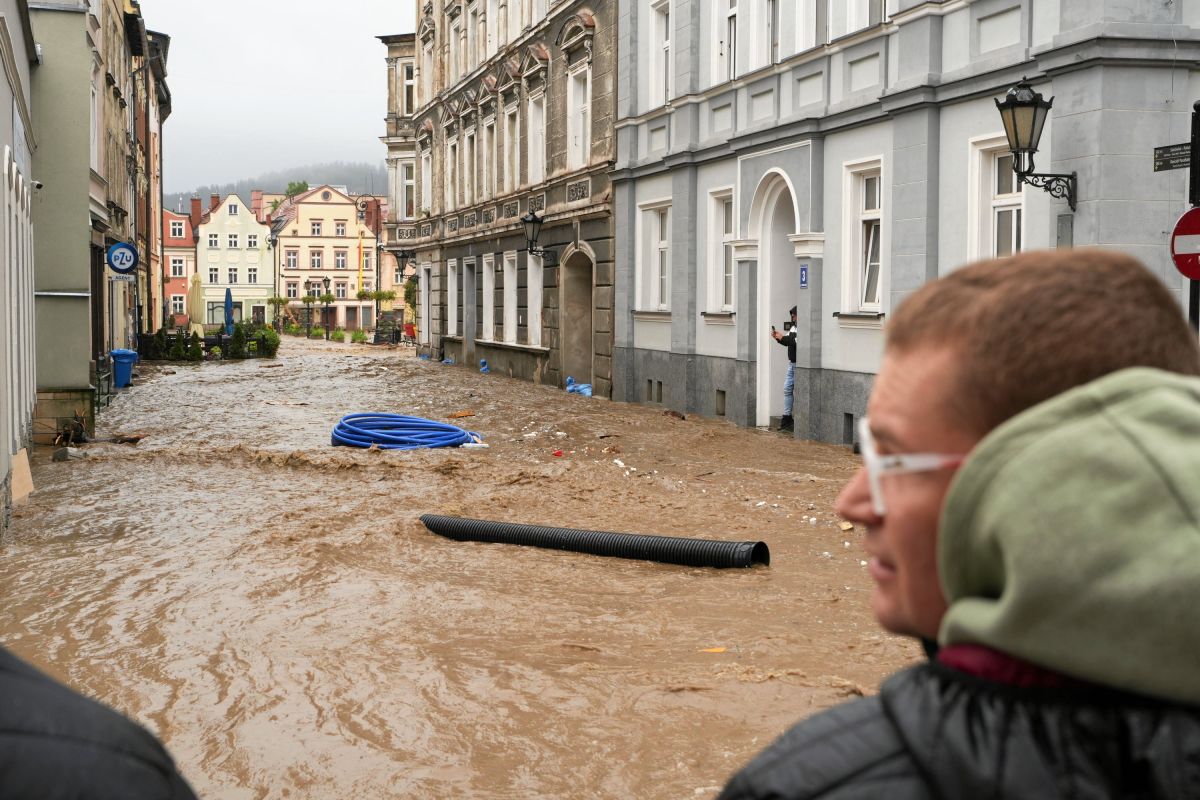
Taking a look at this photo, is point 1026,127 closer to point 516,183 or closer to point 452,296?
point 516,183

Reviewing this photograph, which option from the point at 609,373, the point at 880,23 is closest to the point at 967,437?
the point at 880,23

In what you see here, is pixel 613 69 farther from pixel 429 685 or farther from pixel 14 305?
pixel 429 685

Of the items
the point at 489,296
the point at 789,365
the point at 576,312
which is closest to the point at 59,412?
the point at 789,365

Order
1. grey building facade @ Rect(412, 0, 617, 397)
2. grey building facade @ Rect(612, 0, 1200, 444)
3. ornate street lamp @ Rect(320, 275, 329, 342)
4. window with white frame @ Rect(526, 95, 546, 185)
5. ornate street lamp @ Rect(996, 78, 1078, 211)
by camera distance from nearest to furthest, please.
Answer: ornate street lamp @ Rect(996, 78, 1078, 211) → grey building facade @ Rect(612, 0, 1200, 444) → grey building facade @ Rect(412, 0, 617, 397) → window with white frame @ Rect(526, 95, 546, 185) → ornate street lamp @ Rect(320, 275, 329, 342)

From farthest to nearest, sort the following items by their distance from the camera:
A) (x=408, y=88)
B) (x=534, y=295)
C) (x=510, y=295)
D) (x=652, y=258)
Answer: (x=408, y=88) < (x=510, y=295) < (x=534, y=295) < (x=652, y=258)

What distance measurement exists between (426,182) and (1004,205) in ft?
105

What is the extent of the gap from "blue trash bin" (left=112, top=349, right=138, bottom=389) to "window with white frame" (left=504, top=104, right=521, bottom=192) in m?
10.0

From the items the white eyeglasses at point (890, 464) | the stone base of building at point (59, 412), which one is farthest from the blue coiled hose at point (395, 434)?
the white eyeglasses at point (890, 464)

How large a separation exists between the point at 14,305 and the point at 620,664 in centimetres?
882

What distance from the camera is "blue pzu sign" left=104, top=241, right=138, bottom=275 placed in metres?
25.9

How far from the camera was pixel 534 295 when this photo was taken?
31.0 metres

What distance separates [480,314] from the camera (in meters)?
37.2

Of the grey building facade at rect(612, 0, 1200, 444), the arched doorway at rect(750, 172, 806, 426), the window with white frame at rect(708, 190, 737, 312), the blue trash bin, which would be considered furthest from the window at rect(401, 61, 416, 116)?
the arched doorway at rect(750, 172, 806, 426)

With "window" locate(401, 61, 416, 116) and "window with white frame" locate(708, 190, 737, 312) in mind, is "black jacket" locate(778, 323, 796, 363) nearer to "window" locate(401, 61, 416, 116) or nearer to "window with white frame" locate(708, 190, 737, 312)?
"window with white frame" locate(708, 190, 737, 312)
